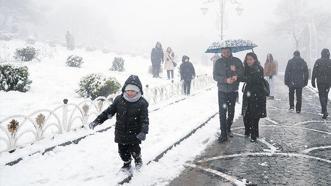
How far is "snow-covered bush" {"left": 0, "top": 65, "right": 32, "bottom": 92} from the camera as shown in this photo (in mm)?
12281

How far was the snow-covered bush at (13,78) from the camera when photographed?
12281mm

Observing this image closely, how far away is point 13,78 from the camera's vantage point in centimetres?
1252

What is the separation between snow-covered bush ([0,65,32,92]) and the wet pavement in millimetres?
7381

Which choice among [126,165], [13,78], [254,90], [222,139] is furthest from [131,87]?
[13,78]

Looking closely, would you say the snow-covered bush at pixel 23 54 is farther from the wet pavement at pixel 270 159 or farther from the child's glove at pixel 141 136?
the child's glove at pixel 141 136

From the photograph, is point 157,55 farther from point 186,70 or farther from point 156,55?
point 186,70

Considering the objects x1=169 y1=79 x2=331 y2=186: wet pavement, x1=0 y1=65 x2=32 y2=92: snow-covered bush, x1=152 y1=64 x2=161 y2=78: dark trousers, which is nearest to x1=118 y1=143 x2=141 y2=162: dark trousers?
x1=169 y1=79 x2=331 y2=186: wet pavement

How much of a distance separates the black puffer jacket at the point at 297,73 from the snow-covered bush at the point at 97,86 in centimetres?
581

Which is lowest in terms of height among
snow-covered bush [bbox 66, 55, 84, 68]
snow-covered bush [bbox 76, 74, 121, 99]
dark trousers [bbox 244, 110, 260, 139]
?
dark trousers [bbox 244, 110, 260, 139]

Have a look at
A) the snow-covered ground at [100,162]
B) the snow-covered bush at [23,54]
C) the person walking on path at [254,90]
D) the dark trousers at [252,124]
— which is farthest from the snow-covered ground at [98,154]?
the snow-covered bush at [23,54]

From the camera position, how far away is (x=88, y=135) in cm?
824

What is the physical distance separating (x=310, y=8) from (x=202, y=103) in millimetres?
47455

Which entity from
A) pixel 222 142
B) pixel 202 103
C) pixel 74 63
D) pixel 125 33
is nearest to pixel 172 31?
pixel 125 33

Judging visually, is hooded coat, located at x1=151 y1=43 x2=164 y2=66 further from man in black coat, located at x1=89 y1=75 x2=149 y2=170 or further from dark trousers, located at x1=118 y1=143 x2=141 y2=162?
man in black coat, located at x1=89 y1=75 x2=149 y2=170
